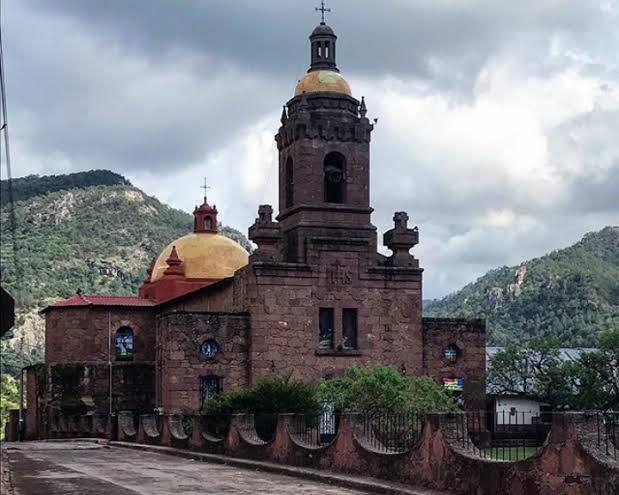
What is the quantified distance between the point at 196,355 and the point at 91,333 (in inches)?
412

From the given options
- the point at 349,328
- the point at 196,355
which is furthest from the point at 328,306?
the point at 196,355

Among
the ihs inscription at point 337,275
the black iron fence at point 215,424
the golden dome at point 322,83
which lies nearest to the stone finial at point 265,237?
the ihs inscription at point 337,275

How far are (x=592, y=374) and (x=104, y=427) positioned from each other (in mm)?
22642

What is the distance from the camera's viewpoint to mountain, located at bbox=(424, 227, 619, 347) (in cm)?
11406

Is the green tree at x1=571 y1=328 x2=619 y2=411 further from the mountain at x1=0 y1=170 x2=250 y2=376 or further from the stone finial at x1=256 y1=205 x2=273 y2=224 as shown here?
the mountain at x1=0 y1=170 x2=250 y2=376

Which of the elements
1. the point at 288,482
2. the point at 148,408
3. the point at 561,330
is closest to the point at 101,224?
the point at 561,330

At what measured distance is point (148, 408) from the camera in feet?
173

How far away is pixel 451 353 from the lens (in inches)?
1948

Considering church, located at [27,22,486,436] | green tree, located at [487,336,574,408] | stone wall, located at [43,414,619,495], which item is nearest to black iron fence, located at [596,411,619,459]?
stone wall, located at [43,414,619,495]

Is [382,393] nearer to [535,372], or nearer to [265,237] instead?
[265,237]

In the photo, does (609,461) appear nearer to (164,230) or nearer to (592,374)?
(592,374)

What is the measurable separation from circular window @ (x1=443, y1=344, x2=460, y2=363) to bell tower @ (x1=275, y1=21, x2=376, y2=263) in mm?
5487

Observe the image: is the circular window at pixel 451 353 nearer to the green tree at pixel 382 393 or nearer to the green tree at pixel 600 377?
the green tree at pixel 382 393

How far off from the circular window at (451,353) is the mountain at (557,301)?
54.3m
